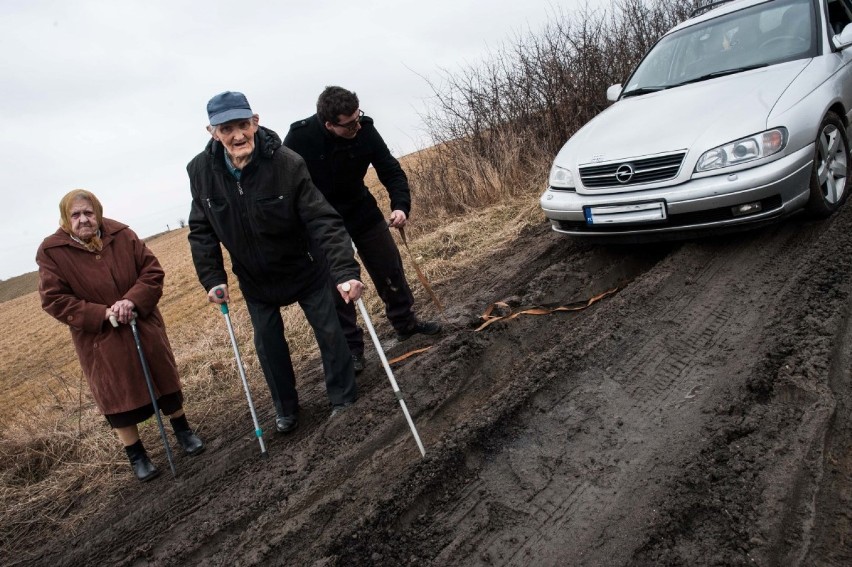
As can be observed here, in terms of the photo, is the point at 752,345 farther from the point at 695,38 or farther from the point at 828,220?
the point at 695,38

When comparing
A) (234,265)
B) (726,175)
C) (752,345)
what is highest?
(234,265)

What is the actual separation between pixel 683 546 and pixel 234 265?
10.1 ft

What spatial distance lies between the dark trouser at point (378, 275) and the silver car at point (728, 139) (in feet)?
5.17

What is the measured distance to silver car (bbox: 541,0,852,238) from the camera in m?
4.22

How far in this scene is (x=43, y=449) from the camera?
4.73m

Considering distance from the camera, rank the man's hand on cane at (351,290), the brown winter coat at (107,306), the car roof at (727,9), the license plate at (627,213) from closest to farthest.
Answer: the man's hand on cane at (351,290)
the brown winter coat at (107,306)
the license plate at (627,213)
the car roof at (727,9)

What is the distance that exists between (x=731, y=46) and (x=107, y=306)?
5.94 m

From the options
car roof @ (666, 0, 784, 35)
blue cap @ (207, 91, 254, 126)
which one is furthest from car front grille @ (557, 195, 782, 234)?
blue cap @ (207, 91, 254, 126)

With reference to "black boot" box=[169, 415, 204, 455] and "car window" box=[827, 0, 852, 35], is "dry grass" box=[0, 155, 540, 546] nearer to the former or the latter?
"black boot" box=[169, 415, 204, 455]

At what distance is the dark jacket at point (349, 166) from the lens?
14.3 feet

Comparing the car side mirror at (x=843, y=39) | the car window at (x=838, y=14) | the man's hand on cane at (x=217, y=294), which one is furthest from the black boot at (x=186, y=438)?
the car window at (x=838, y=14)

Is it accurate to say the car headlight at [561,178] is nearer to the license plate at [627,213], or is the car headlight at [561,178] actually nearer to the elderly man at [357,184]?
the license plate at [627,213]

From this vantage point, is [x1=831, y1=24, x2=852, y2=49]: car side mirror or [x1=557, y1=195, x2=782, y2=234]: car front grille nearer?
[x1=557, y1=195, x2=782, y2=234]: car front grille

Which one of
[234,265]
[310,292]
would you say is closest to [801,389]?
[310,292]
